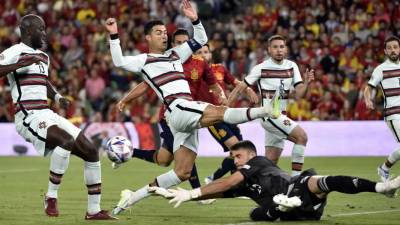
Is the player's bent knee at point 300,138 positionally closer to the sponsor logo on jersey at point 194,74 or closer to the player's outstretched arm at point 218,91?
the player's outstretched arm at point 218,91

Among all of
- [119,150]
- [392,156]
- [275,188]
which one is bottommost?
A: [392,156]

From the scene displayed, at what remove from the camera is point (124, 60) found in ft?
35.6

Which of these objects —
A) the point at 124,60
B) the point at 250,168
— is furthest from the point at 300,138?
the point at 250,168

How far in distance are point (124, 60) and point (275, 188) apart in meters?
2.41

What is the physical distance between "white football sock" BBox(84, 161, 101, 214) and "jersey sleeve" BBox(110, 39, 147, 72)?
118 centimetres

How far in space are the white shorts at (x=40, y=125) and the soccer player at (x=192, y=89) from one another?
2.20 m

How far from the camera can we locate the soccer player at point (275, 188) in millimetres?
9375

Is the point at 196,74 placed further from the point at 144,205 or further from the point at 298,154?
the point at 144,205

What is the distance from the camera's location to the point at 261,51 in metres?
26.1

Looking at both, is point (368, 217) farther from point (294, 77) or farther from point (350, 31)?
point (350, 31)

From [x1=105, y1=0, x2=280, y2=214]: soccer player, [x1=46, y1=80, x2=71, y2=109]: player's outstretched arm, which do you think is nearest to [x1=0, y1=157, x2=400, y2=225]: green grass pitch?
[x1=105, y1=0, x2=280, y2=214]: soccer player

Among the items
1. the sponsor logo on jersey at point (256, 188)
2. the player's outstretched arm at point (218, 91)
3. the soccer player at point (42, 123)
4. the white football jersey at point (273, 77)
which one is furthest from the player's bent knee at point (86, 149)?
the white football jersey at point (273, 77)

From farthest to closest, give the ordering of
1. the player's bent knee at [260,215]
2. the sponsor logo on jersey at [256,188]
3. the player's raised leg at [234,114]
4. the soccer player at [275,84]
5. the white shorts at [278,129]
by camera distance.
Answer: the soccer player at [275,84], the white shorts at [278,129], the player's bent knee at [260,215], the sponsor logo on jersey at [256,188], the player's raised leg at [234,114]

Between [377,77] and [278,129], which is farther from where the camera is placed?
[377,77]
